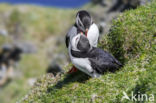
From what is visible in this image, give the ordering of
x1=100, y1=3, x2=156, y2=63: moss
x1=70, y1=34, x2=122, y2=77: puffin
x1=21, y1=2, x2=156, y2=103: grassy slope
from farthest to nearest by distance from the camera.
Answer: x1=100, y1=3, x2=156, y2=63: moss < x1=70, y1=34, x2=122, y2=77: puffin < x1=21, y1=2, x2=156, y2=103: grassy slope

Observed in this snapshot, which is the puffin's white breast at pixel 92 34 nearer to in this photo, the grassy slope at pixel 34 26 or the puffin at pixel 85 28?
the puffin at pixel 85 28

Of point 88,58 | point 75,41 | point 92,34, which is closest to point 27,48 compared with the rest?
point 92,34

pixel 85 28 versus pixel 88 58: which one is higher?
pixel 85 28

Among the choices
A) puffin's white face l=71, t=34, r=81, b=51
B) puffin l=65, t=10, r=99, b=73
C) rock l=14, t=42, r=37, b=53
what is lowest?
rock l=14, t=42, r=37, b=53

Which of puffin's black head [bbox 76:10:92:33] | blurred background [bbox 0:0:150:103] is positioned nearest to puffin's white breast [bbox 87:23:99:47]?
puffin's black head [bbox 76:10:92:33]

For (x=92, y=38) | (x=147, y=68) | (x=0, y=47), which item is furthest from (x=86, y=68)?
(x=0, y=47)

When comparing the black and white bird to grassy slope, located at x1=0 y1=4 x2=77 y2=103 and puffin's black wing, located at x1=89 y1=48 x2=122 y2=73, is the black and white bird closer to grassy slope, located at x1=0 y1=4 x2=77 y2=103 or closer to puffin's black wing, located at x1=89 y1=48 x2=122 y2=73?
puffin's black wing, located at x1=89 y1=48 x2=122 y2=73

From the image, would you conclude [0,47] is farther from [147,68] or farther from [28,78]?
[147,68]

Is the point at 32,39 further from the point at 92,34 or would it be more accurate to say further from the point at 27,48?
the point at 92,34

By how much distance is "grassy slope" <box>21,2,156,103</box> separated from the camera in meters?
8.43

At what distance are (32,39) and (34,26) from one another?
9.68ft

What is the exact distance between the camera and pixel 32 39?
44.2 meters

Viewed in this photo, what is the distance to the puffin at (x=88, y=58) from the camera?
359 inches

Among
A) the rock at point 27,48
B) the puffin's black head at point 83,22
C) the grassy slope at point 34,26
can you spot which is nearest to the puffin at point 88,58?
the puffin's black head at point 83,22
